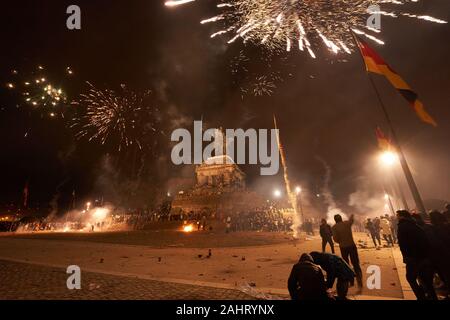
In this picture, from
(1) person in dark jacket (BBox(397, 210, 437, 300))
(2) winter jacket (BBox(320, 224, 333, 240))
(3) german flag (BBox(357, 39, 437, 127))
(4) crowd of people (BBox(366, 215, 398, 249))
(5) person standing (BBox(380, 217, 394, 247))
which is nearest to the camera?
(1) person in dark jacket (BBox(397, 210, 437, 300))

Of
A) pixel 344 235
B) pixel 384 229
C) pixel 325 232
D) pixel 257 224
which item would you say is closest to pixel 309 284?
pixel 344 235

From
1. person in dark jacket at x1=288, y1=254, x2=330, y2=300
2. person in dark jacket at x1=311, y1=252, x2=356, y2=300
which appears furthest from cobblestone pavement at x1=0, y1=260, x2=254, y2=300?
person in dark jacket at x1=288, y1=254, x2=330, y2=300

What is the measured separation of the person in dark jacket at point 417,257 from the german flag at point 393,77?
4384 millimetres

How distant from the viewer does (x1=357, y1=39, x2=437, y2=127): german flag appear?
874cm

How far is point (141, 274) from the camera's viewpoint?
8.72 meters

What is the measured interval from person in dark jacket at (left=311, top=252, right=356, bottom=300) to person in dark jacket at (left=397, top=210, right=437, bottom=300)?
1783 mm

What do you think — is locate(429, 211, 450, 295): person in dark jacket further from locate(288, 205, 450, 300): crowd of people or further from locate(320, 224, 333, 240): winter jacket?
locate(320, 224, 333, 240): winter jacket

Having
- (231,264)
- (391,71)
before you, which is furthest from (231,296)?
(391,71)

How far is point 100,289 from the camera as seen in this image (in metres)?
6.80

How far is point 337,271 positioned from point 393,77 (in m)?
8.82
